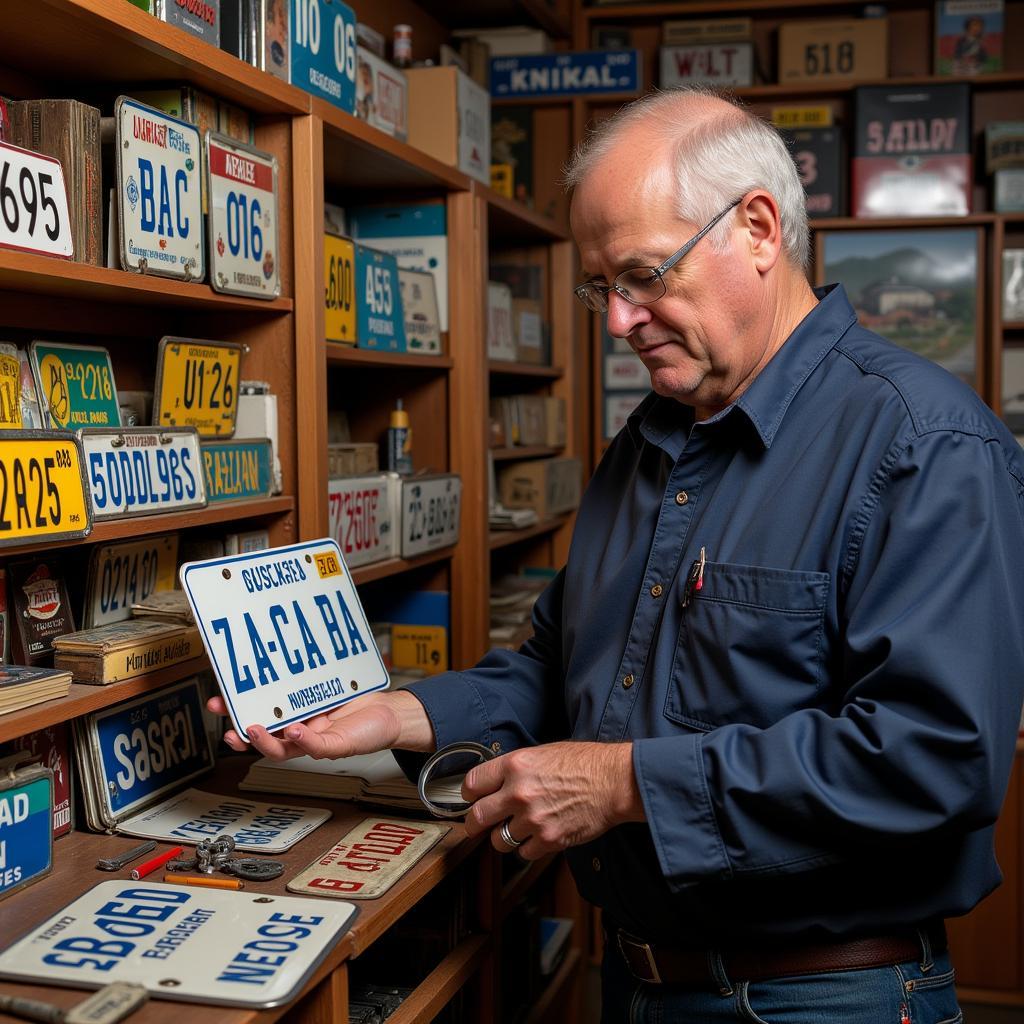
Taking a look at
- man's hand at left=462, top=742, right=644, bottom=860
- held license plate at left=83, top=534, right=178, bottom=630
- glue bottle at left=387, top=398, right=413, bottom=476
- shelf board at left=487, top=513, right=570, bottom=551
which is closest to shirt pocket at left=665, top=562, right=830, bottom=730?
Answer: man's hand at left=462, top=742, right=644, bottom=860

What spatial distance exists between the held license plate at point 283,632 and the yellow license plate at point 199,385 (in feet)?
1.00

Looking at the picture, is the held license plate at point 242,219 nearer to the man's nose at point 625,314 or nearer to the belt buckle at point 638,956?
the man's nose at point 625,314

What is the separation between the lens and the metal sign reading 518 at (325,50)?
2111 millimetres

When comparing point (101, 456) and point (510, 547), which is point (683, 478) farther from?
point (510, 547)

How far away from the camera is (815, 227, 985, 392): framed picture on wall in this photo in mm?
4062

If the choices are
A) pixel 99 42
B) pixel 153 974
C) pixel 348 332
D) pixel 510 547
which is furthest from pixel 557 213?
pixel 153 974

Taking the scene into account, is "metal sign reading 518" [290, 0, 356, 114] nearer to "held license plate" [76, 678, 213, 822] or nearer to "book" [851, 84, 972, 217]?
"held license plate" [76, 678, 213, 822]

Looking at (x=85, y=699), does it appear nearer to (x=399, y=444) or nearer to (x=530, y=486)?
(x=399, y=444)

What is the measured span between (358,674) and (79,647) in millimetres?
396

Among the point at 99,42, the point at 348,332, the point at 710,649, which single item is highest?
the point at 99,42

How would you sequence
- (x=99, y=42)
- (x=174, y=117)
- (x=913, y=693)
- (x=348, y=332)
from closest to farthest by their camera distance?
(x=913, y=693)
(x=99, y=42)
(x=174, y=117)
(x=348, y=332)

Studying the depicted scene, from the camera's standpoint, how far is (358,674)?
1.81 metres

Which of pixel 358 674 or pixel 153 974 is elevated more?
pixel 358 674

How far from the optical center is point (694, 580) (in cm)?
143
